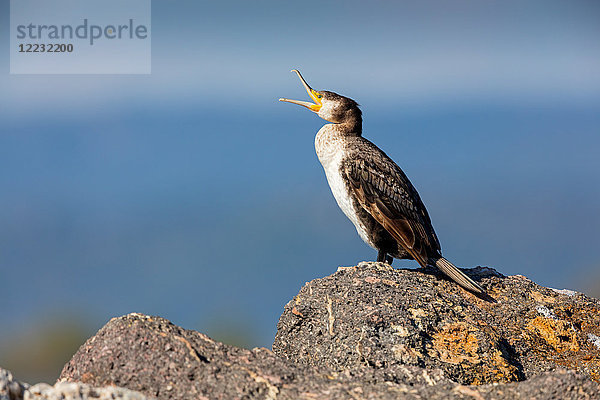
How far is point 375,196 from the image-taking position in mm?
8922

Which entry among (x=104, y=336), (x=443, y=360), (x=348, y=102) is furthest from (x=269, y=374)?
(x=348, y=102)

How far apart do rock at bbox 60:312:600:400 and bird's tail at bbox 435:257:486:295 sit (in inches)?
113

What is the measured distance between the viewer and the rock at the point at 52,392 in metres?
3.82

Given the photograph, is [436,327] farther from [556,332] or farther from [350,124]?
[350,124]

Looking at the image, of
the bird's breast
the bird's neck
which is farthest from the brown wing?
the bird's neck

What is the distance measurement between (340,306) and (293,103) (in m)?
4.36

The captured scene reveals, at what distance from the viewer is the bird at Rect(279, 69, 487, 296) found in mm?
8883

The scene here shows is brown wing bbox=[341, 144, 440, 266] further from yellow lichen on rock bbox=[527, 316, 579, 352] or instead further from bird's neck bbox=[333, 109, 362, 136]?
yellow lichen on rock bbox=[527, 316, 579, 352]

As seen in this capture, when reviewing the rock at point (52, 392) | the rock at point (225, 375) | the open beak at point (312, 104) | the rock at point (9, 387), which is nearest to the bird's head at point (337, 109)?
the open beak at point (312, 104)

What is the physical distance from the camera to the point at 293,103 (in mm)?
10117

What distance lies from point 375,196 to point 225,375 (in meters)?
4.88

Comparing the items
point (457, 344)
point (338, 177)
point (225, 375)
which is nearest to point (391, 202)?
point (338, 177)

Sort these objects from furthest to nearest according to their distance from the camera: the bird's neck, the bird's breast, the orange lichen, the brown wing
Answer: the bird's neck, the bird's breast, the brown wing, the orange lichen

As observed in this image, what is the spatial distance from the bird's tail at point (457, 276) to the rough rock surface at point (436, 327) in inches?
4.0
